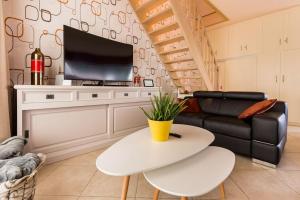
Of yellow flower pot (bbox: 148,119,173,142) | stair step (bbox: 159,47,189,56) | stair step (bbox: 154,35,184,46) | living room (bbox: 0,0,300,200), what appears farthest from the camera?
stair step (bbox: 159,47,189,56)

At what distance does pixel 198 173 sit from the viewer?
37.7 inches

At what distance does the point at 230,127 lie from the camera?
6.77 feet

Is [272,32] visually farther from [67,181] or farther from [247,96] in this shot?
[67,181]

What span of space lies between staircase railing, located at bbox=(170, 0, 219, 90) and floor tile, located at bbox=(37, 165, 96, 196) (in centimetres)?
Result: 246

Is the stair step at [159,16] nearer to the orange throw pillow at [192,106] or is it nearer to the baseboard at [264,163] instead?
the orange throw pillow at [192,106]

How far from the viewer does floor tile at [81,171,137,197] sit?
138 cm

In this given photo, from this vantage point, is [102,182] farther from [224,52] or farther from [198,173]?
[224,52]

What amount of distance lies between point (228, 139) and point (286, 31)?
125 inches

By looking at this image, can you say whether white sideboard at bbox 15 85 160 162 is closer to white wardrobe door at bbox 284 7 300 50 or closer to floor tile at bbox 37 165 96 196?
floor tile at bbox 37 165 96 196

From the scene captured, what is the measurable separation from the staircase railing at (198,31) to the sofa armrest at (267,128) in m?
1.58

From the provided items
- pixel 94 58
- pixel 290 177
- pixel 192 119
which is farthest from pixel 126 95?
pixel 290 177

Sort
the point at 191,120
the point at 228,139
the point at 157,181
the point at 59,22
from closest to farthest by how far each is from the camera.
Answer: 1. the point at 157,181
2. the point at 228,139
3. the point at 59,22
4. the point at 191,120

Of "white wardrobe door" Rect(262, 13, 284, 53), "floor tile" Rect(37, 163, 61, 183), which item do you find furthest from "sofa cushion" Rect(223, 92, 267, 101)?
"floor tile" Rect(37, 163, 61, 183)

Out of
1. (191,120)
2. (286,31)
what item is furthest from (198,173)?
(286,31)
